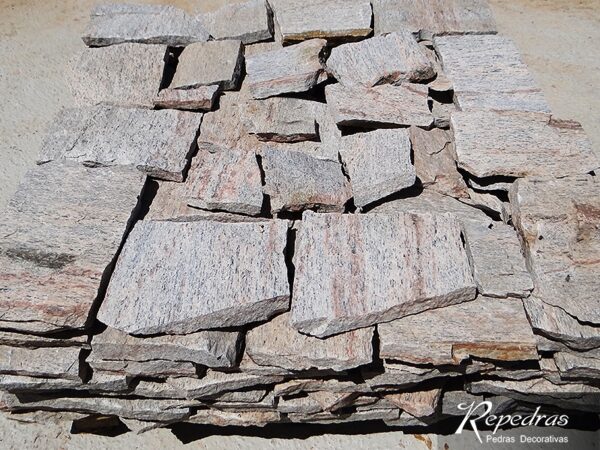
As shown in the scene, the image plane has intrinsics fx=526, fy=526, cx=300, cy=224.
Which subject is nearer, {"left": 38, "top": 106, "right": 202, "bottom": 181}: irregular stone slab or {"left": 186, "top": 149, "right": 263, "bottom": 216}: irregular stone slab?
{"left": 186, "top": 149, "right": 263, "bottom": 216}: irregular stone slab

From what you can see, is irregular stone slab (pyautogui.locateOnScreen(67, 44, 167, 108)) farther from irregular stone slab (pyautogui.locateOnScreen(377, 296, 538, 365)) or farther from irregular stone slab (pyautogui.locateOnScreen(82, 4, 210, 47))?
irregular stone slab (pyautogui.locateOnScreen(377, 296, 538, 365))

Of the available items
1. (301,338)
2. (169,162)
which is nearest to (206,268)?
(301,338)

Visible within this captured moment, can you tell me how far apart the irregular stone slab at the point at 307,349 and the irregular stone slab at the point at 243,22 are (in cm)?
295

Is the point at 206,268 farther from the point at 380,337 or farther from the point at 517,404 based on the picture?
the point at 517,404

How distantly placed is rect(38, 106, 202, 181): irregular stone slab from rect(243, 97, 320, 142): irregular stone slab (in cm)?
44

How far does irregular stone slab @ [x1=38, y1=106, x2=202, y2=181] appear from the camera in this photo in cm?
365

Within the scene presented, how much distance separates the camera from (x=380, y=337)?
291cm

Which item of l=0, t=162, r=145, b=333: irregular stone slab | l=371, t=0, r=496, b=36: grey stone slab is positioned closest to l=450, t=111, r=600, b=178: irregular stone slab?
l=371, t=0, r=496, b=36: grey stone slab

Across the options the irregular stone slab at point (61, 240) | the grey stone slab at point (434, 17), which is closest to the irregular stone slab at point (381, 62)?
the grey stone slab at point (434, 17)

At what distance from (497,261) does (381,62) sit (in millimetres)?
1965

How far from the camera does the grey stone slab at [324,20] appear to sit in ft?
15.3

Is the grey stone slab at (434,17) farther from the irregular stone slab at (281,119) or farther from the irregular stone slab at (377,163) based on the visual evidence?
the irregular stone slab at (377,163)

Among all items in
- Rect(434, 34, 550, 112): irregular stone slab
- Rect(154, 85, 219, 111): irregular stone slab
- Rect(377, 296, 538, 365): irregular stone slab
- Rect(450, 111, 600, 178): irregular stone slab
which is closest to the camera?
Rect(377, 296, 538, 365): irregular stone slab

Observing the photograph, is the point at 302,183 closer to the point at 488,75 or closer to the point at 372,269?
the point at 372,269
